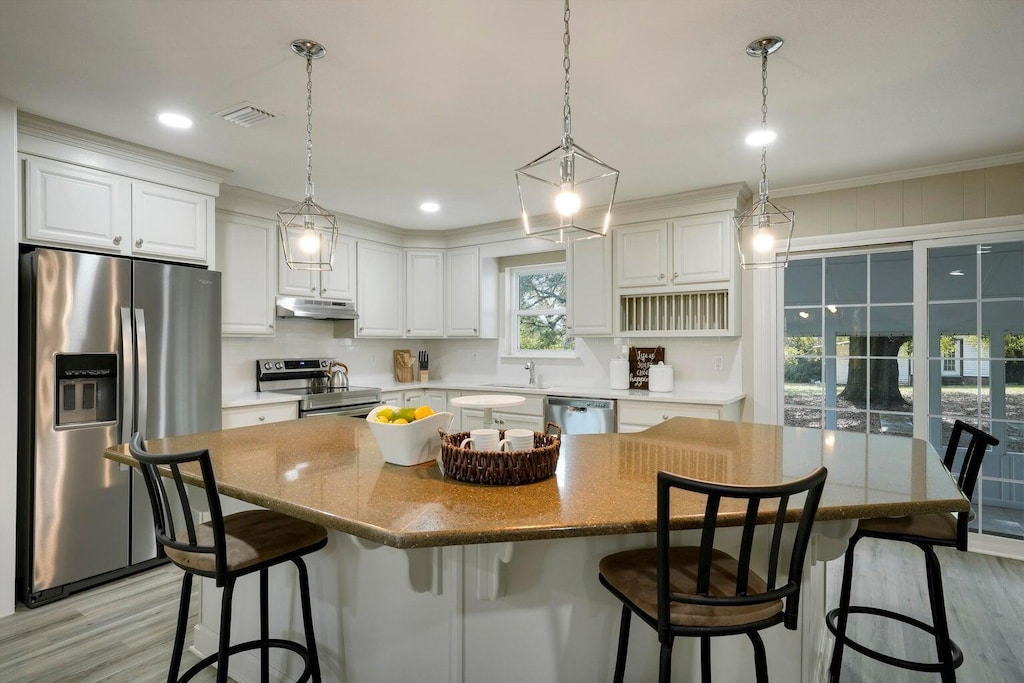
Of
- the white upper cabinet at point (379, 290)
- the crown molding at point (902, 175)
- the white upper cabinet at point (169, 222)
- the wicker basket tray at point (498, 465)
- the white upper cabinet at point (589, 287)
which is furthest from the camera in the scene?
the white upper cabinet at point (379, 290)

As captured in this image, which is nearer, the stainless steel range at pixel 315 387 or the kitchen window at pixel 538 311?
the stainless steel range at pixel 315 387

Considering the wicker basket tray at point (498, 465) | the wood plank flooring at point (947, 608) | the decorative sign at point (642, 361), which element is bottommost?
the wood plank flooring at point (947, 608)

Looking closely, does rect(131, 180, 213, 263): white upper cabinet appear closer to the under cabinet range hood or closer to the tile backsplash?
the under cabinet range hood

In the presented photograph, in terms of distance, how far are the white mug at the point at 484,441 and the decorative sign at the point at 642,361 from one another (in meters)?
3.21

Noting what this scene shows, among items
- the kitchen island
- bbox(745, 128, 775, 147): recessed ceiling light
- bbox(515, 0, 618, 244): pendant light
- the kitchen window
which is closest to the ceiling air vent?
bbox(515, 0, 618, 244): pendant light

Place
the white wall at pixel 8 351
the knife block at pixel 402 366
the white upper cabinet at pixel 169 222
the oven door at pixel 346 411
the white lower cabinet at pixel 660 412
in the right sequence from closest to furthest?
the white wall at pixel 8 351 < the white upper cabinet at pixel 169 222 < the white lower cabinet at pixel 660 412 < the oven door at pixel 346 411 < the knife block at pixel 402 366

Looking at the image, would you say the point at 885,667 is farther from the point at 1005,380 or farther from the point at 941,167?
the point at 941,167

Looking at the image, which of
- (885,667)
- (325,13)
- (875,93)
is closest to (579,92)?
(325,13)

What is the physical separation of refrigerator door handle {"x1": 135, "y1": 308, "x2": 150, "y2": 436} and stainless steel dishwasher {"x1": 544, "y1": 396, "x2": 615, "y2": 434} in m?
2.62

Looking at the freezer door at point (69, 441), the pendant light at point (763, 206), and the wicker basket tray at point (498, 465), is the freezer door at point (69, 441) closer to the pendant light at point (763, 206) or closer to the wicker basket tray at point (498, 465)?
the wicker basket tray at point (498, 465)

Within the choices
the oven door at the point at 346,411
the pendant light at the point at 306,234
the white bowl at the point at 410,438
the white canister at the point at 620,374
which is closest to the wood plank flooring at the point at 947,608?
the white bowl at the point at 410,438

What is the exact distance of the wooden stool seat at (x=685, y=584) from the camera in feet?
4.15

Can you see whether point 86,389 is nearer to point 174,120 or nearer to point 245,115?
point 174,120

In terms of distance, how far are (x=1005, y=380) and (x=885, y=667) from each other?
224 cm
